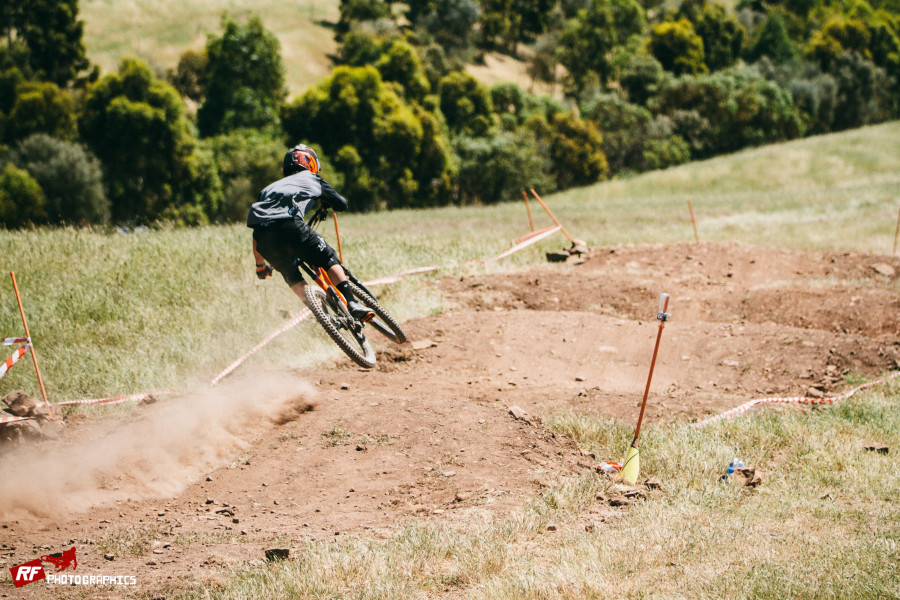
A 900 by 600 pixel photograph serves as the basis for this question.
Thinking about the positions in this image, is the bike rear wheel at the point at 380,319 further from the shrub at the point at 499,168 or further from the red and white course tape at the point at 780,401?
the shrub at the point at 499,168

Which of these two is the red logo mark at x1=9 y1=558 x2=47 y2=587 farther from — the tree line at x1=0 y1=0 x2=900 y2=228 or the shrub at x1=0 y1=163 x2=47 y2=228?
the shrub at x1=0 y1=163 x2=47 y2=228

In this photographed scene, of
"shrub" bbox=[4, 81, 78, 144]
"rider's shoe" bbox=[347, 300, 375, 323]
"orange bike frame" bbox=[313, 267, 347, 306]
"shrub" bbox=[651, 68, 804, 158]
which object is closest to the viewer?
"rider's shoe" bbox=[347, 300, 375, 323]

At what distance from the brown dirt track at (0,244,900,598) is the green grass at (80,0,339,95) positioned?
75.6m

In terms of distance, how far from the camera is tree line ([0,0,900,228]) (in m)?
45.9

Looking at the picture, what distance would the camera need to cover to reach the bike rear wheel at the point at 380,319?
9609 mm

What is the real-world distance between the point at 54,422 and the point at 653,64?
75845 millimetres

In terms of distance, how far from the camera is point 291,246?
351 inches

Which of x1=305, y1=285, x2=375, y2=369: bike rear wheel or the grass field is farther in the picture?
x1=305, y1=285, x2=375, y2=369: bike rear wheel

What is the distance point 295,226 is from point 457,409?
8.94 feet

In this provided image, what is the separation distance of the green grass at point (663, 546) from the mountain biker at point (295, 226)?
364cm

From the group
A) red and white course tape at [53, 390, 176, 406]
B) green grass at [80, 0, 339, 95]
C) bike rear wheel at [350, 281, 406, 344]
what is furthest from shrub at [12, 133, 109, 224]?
green grass at [80, 0, 339, 95]

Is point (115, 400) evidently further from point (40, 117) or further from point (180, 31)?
point (180, 31)

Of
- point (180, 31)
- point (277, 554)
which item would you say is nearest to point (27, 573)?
point (277, 554)

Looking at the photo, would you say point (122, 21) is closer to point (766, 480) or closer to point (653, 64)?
point (653, 64)
